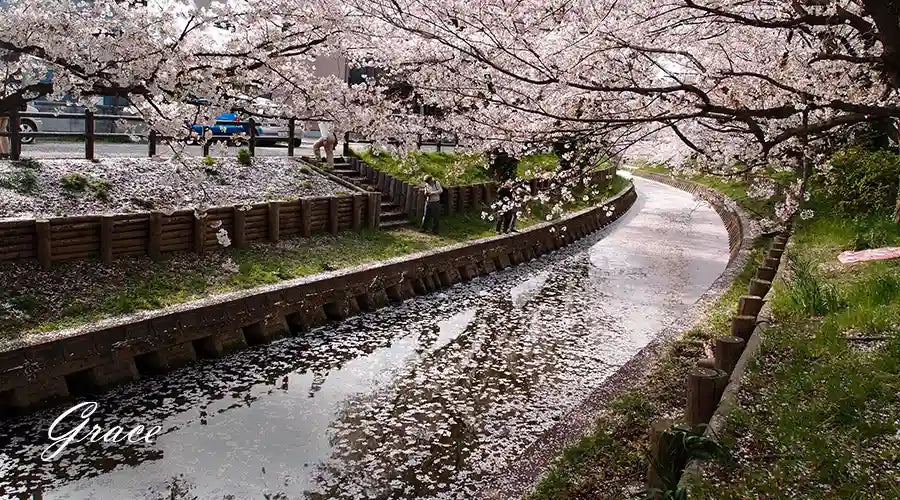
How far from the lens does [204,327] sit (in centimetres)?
1084

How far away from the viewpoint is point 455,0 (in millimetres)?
7297

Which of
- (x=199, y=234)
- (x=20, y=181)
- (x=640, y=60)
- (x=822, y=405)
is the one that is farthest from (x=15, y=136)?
(x=822, y=405)

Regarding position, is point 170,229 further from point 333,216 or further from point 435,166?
point 435,166

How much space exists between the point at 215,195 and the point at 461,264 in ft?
17.8

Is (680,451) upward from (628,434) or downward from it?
upward

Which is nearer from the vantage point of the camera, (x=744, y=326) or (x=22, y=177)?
(x=744, y=326)

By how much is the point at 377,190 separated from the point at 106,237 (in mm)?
9021

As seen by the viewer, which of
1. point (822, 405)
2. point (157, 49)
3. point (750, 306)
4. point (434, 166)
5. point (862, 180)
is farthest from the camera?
point (434, 166)

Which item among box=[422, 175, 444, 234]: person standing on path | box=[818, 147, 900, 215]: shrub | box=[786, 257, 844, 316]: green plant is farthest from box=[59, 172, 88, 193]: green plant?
box=[818, 147, 900, 215]: shrub

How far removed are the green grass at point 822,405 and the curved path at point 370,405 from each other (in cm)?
274

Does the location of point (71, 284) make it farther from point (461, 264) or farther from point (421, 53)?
point (461, 264)

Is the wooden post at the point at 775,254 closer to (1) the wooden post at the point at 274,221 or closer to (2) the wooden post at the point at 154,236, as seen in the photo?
(1) the wooden post at the point at 274,221

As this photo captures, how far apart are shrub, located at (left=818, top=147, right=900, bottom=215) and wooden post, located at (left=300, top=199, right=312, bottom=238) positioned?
1155cm

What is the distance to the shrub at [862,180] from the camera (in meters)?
16.0
